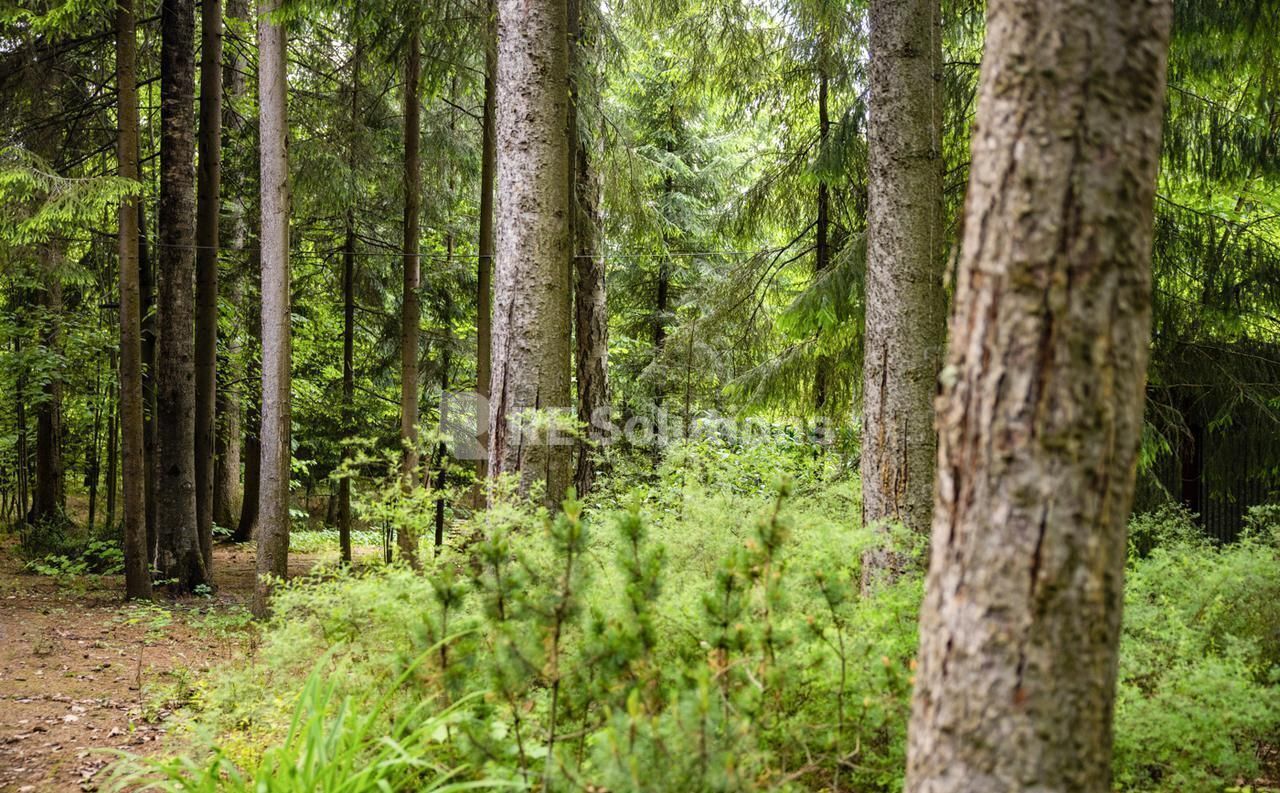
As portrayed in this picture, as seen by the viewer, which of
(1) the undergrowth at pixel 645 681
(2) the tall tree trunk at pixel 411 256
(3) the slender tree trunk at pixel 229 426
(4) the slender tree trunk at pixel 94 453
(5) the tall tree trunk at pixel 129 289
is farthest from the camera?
(3) the slender tree trunk at pixel 229 426

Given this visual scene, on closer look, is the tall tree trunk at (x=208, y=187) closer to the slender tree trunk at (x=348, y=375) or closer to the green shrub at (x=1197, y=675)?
the slender tree trunk at (x=348, y=375)

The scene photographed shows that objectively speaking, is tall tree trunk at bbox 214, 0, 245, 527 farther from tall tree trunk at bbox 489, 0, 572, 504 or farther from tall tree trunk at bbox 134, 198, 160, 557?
tall tree trunk at bbox 489, 0, 572, 504

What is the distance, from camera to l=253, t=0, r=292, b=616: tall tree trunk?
24.7 ft

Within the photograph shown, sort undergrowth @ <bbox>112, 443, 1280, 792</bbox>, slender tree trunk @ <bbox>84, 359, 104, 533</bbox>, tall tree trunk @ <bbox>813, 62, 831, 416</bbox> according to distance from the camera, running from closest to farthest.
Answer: undergrowth @ <bbox>112, 443, 1280, 792</bbox> → tall tree trunk @ <bbox>813, 62, 831, 416</bbox> → slender tree trunk @ <bbox>84, 359, 104, 533</bbox>

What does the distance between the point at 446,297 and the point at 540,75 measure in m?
9.79

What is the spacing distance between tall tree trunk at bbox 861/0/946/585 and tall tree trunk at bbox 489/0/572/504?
5.65 feet

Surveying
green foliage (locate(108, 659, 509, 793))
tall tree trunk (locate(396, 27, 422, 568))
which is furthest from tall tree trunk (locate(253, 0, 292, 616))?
green foliage (locate(108, 659, 509, 793))

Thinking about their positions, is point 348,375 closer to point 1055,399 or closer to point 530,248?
point 530,248

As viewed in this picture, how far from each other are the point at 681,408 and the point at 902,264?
798cm

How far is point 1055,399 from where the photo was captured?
165cm

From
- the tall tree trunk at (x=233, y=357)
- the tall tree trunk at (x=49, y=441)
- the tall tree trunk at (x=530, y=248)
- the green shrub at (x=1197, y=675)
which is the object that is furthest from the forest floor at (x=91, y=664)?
the tall tree trunk at (x=233, y=357)

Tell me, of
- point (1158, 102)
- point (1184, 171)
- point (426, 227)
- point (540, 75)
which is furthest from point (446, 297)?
point (1158, 102)

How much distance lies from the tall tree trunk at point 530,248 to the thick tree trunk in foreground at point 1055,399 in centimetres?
315

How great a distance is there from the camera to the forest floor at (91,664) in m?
4.73
